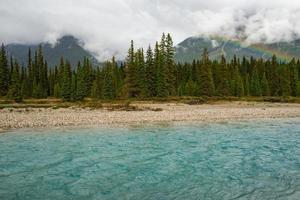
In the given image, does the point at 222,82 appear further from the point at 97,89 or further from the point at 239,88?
the point at 97,89

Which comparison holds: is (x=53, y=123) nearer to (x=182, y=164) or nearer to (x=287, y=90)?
(x=182, y=164)

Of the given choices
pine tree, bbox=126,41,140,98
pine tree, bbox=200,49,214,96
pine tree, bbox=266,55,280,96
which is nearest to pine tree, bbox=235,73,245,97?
pine tree, bbox=266,55,280,96

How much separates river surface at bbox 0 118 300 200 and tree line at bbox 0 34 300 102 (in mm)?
51052

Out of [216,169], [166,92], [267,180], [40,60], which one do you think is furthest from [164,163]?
[40,60]

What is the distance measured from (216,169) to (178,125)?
1840 cm

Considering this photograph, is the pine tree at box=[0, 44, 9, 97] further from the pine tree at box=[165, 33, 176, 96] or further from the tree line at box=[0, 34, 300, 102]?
the pine tree at box=[165, 33, 176, 96]

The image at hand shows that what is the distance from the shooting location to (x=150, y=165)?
16.5 m

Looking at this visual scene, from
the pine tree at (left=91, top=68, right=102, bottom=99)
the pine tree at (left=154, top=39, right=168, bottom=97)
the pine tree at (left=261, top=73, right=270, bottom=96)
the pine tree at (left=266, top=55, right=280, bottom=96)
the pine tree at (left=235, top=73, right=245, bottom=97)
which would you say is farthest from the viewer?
the pine tree at (left=266, top=55, right=280, bottom=96)

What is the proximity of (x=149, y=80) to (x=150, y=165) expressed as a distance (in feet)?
202

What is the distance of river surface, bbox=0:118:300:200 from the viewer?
39.8ft

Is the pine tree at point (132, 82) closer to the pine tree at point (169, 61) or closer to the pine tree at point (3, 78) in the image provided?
the pine tree at point (169, 61)

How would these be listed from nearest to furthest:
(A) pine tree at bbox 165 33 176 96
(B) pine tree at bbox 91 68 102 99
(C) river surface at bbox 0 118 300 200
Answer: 1. (C) river surface at bbox 0 118 300 200
2. (A) pine tree at bbox 165 33 176 96
3. (B) pine tree at bbox 91 68 102 99

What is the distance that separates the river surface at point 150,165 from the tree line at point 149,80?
5105cm

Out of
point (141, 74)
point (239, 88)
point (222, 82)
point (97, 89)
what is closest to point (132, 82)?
point (141, 74)
